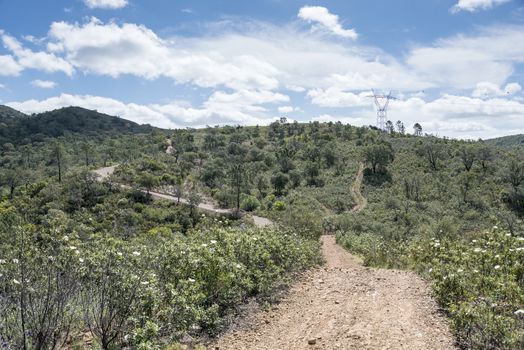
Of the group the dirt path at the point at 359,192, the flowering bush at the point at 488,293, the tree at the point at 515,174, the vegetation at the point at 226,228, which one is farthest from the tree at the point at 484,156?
the flowering bush at the point at 488,293

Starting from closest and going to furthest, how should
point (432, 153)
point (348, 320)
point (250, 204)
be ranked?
point (348, 320), point (250, 204), point (432, 153)

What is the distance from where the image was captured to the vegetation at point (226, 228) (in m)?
4.89

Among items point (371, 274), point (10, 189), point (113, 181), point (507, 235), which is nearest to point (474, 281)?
point (507, 235)

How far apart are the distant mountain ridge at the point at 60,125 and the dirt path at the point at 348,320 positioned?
122149 mm

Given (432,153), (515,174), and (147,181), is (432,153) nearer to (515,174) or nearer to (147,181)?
(515,174)

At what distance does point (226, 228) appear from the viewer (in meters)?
10.7

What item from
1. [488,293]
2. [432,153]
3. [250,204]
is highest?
[432,153]

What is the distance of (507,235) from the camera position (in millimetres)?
8008

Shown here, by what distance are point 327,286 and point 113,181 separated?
46.8 m

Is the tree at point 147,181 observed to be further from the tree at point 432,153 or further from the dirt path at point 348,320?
the dirt path at point 348,320

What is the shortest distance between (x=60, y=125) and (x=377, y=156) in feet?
370

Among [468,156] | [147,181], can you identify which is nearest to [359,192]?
[468,156]

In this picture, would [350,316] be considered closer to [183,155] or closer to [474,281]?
[474,281]

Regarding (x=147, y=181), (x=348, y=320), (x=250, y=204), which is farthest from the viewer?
(x=147, y=181)
